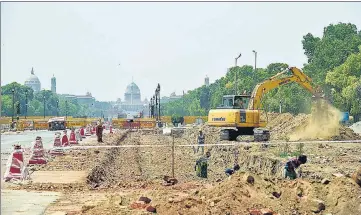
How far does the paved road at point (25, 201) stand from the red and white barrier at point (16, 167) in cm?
218

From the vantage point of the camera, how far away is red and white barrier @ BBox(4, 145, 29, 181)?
18109mm

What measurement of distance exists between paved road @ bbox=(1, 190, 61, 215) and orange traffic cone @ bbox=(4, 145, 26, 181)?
220 cm

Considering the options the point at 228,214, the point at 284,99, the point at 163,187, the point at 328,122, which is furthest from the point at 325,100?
the point at 284,99

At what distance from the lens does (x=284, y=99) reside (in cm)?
8994

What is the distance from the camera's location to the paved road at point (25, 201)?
43.2ft

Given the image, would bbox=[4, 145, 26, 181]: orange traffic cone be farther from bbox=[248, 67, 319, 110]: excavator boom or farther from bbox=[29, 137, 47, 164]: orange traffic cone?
bbox=[248, 67, 319, 110]: excavator boom

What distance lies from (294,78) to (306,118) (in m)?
7.91

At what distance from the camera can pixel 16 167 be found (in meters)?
18.4

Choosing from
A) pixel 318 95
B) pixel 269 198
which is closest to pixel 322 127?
pixel 318 95

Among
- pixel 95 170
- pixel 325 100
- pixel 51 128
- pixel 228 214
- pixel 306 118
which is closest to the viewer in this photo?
pixel 228 214

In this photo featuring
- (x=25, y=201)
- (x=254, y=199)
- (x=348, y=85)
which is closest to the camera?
(x=254, y=199)

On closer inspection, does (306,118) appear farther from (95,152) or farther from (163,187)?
(163,187)

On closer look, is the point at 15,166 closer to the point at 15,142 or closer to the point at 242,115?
the point at 242,115

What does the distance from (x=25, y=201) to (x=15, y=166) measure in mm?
4143
